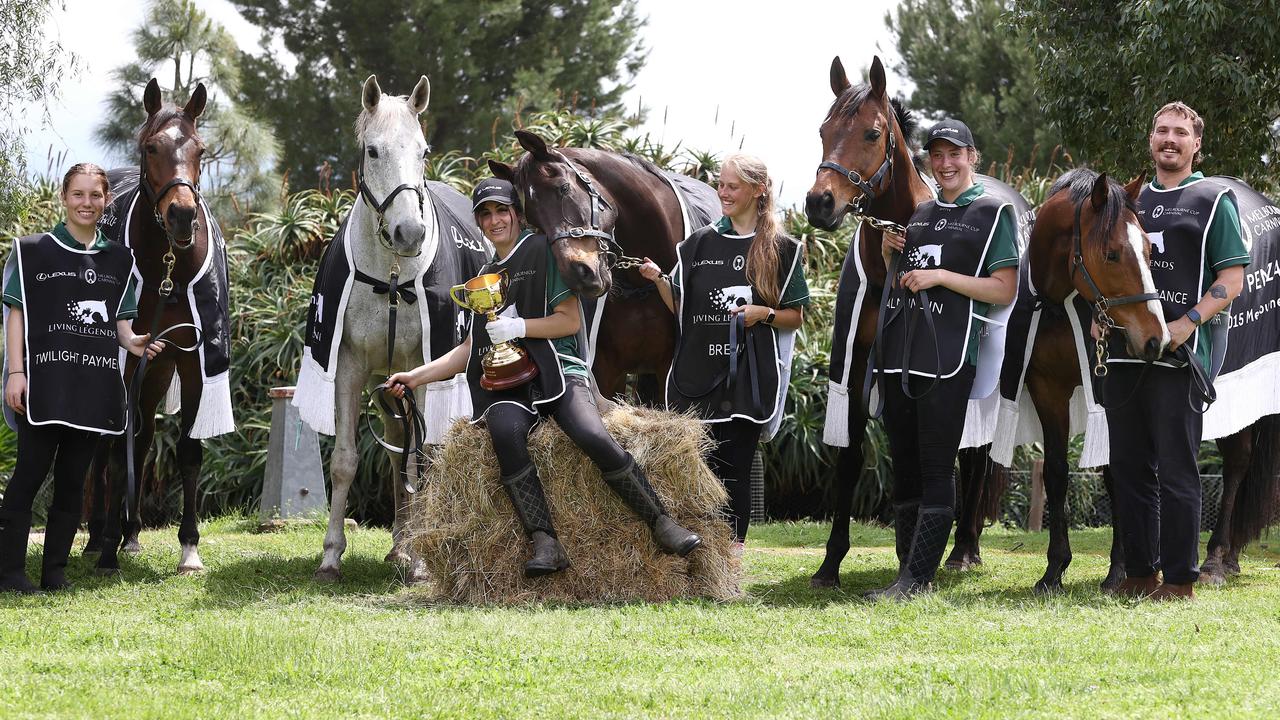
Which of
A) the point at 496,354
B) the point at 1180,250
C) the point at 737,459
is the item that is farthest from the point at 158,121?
the point at 1180,250

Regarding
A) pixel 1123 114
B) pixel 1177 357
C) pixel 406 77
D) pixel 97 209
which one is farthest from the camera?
pixel 406 77

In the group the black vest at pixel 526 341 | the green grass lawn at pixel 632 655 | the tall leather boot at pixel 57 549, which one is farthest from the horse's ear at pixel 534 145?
the tall leather boot at pixel 57 549

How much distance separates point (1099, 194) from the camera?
204 inches

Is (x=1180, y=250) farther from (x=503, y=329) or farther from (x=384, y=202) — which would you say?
(x=384, y=202)

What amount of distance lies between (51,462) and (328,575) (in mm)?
1405

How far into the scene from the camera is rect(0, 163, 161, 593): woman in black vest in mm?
5523

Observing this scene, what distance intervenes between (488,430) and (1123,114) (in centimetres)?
692

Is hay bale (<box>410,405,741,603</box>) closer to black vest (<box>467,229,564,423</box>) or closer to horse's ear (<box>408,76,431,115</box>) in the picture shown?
black vest (<box>467,229,564,423</box>)

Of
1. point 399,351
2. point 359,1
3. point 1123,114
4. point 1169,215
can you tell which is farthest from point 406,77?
point 1169,215

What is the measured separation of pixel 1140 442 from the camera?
5277 mm

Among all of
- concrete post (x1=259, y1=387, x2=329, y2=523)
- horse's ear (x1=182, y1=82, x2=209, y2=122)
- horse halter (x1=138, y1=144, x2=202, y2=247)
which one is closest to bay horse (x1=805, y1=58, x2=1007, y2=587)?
horse halter (x1=138, y1=144, x2=202, y2=247)

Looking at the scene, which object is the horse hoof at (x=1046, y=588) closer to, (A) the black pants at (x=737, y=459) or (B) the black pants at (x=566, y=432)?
(A) the black pants at (x=737, y=459)

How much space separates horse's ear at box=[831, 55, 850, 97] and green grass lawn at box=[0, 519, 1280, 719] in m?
2.44

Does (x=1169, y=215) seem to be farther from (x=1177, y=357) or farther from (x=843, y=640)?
(x=843, y=640)
